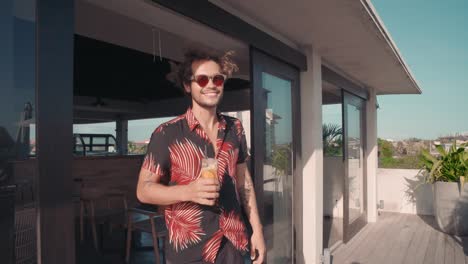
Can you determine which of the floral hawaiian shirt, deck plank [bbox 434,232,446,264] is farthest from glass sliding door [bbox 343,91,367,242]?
the floral hawaiian shirt

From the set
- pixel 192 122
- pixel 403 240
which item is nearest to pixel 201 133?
pixel 192 122

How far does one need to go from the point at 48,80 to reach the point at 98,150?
7194mm

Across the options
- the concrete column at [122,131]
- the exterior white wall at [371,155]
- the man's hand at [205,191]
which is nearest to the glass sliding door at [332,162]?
the exterior white wall at [371,155]

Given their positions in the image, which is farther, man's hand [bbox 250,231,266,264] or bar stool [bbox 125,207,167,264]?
bar stool [bbox 125,207,167,264]

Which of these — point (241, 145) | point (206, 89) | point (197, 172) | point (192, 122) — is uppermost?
point (206, 89)

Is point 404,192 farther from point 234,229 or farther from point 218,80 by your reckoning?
point 218,80

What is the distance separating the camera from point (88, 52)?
4.33 meters

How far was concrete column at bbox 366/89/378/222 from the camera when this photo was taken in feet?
20.6

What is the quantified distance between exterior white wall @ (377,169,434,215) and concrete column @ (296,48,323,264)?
4119mm

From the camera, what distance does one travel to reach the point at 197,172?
4.60ft

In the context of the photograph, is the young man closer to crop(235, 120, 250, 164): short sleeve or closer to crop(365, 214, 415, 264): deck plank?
crop(235, 120, 250, 164): short sleeve

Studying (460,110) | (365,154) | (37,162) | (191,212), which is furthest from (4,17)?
(460,110)

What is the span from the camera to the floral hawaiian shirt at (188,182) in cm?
137

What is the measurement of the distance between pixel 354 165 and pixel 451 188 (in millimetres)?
1528
